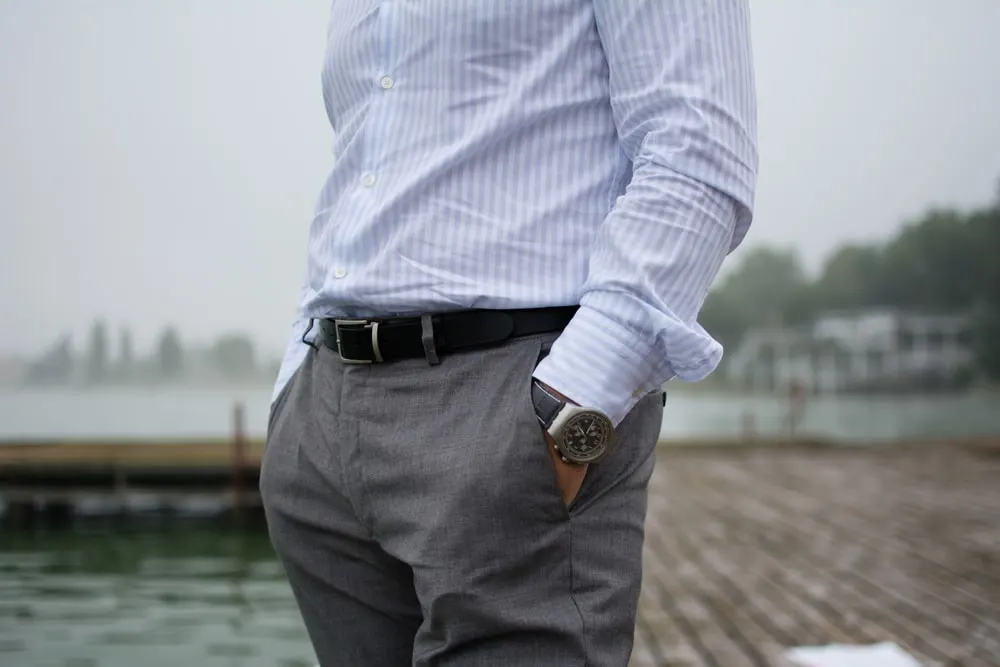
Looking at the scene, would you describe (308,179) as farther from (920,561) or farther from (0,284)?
(920,561)

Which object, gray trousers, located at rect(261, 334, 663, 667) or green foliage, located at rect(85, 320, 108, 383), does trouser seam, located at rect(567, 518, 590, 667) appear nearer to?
gray trousers, located at rect(261, 334, 663, 667)

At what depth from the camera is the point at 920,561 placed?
4.41 meters

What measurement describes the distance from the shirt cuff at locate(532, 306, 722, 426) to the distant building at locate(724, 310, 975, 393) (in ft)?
65.0

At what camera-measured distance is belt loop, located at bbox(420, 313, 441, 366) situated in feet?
2.34

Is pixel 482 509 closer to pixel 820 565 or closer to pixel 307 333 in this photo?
pixel 307 333

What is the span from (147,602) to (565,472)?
8.66 m

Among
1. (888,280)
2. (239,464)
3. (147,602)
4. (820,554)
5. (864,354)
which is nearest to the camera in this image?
(820,554)

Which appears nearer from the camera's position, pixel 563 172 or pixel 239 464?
pixel 563 172

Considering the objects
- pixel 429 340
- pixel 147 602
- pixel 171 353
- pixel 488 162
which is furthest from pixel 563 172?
pixel 171 353

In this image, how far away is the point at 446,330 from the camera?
72cm

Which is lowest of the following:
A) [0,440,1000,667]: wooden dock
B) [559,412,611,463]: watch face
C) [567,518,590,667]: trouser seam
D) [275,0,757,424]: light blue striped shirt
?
[0,440,1000,667]: wooden dock

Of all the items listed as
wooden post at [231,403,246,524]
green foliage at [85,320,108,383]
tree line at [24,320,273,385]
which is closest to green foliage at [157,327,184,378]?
tree line at [24,320,273,385]

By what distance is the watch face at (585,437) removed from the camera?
0.64 metres

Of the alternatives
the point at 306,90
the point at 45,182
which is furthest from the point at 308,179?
the point at 45,182
